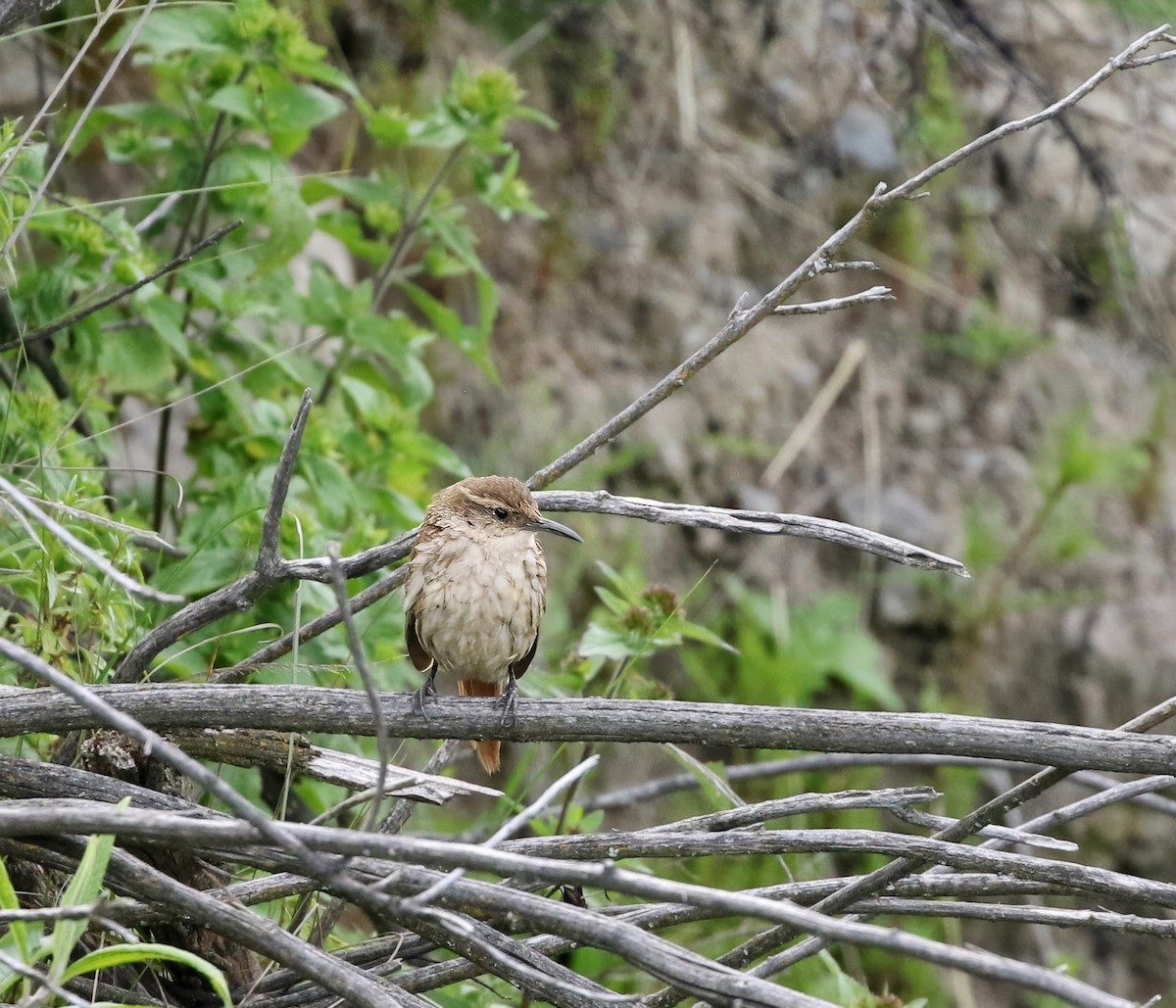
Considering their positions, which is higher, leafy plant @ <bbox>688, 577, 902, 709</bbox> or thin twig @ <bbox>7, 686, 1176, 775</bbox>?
thin twig @ <bbox>7, 686, 1176, 775</bbox>

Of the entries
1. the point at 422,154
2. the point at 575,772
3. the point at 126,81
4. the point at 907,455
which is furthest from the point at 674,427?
the point at 575,772

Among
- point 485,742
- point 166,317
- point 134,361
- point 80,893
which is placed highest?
point 166,317

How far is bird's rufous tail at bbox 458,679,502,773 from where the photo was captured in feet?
12.8

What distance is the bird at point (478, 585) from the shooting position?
12.0 feet

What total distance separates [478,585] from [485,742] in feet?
1.50

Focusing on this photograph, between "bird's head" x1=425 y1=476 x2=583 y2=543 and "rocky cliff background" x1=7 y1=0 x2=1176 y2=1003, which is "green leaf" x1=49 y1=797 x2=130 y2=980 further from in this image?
"rocky cliff background" x1=7 y1=0 x2=1176 y2=1003

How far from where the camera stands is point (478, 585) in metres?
3.68

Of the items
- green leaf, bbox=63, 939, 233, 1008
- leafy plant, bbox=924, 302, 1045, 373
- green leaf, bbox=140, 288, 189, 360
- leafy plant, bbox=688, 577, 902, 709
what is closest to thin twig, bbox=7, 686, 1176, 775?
green leaf, bbox=63, 939, 233, 1008

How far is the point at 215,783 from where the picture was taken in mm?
2018

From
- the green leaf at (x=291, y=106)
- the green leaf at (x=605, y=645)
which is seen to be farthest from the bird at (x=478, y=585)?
the green leaf at (x=291, y=106)

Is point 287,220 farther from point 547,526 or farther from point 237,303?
point 547,526

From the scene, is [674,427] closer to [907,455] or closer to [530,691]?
[907,455]

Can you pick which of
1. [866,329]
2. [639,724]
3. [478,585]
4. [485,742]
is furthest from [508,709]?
[866,329]

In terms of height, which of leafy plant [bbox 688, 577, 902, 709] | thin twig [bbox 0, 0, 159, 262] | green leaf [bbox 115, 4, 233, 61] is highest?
green leaf [bbox 115, 4, 233, 61]
